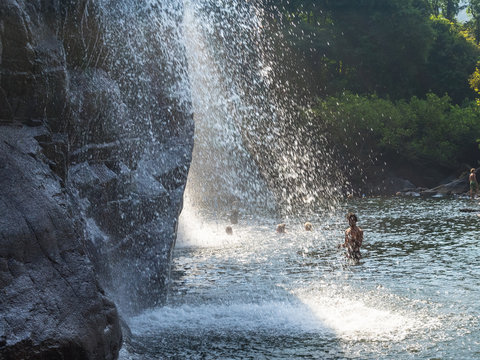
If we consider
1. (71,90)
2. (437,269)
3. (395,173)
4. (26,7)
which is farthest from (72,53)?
(395,173)

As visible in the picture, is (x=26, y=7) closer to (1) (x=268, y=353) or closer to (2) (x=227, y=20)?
(1) (x=268, y=353)

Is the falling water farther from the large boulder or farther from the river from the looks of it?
the large boulder

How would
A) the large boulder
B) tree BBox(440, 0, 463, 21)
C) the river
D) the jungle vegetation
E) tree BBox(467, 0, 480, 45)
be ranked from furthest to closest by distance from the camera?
tree BBox(440, 0, 463, 21), tree BBox(467, 0, 480, 45), the jungle vegetation, the river, the large boulder

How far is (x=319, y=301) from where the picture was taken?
10867 millimetres

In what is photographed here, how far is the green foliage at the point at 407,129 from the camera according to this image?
47.8 meters

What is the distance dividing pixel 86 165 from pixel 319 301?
494 cm

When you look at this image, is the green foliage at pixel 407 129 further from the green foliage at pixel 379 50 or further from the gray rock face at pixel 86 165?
the gray rock face at pixel 86 165

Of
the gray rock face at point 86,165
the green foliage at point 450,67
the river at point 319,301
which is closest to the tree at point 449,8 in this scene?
the green foliage at point 450,67

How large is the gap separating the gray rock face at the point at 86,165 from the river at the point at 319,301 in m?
1.43

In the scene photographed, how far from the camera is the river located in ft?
26.8

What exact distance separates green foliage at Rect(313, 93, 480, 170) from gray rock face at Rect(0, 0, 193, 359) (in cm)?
3745

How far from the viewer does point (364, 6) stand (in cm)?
5762

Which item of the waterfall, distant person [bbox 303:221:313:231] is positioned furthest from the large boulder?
the waterfall

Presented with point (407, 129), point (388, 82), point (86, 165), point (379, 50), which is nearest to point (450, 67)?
point (388, 82)
